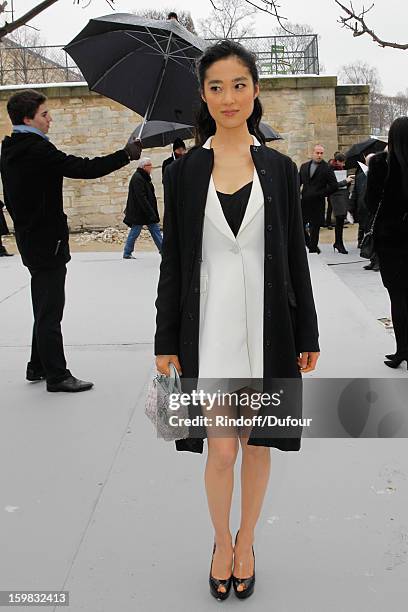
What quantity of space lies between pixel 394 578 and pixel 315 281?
572 cm

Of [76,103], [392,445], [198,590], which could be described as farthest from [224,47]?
[76,103]

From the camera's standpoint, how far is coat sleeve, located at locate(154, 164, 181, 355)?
211cm

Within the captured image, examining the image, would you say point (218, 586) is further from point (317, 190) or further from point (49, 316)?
point (317, 190)

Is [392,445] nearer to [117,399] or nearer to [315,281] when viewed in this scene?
[117,399]

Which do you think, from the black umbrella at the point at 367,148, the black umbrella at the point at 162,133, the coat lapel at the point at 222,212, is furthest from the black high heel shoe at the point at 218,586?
the black umbrella at the point at 367,148

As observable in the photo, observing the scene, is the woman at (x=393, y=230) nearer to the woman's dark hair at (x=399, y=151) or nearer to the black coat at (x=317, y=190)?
the woman's dark hair at (x=399, y=151)

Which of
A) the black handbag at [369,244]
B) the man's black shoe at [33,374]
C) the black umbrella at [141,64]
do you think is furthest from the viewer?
the black umbrella at [141,64]

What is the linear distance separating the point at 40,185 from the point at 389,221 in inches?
91.5

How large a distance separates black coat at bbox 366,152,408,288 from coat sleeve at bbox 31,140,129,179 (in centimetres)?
177

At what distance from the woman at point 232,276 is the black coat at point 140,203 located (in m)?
8.23

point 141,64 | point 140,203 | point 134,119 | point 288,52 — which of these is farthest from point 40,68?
point 141,64

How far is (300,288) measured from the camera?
A: 216 cm

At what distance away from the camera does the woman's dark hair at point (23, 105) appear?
3888mm

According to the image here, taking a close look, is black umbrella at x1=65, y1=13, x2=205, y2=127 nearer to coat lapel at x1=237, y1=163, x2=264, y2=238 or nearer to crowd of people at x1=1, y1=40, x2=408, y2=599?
crowd of people at x1=1, y1=40, x2=408, y2=599
